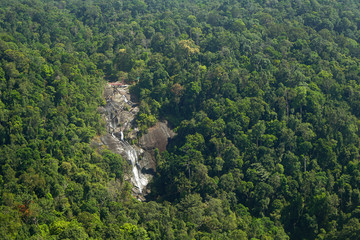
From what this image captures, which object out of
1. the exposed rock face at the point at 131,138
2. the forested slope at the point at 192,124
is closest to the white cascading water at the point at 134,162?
the exposed rock face at the point at 131,138

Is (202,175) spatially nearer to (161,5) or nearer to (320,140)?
(320,140)

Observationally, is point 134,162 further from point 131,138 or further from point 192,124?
point 192,124

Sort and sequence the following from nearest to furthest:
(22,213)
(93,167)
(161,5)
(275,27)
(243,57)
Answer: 1. (22,213)
2. (93,167)
3. (243,57)
4. (275,27)
5. (161,5)

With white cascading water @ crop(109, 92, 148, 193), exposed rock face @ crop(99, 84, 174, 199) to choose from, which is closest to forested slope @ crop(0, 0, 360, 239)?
exposed rock face @ crop(99, 84, 174, 199)

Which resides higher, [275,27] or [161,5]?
[275,27]

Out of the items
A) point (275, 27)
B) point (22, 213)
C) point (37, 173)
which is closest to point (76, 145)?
point (37, 173)

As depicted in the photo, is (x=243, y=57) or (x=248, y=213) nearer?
(x=248, y=213)

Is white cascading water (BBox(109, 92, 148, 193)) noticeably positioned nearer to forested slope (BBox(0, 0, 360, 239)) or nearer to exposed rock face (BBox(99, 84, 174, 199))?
exposed rock face (BBox(99, 84, 174, 199))
